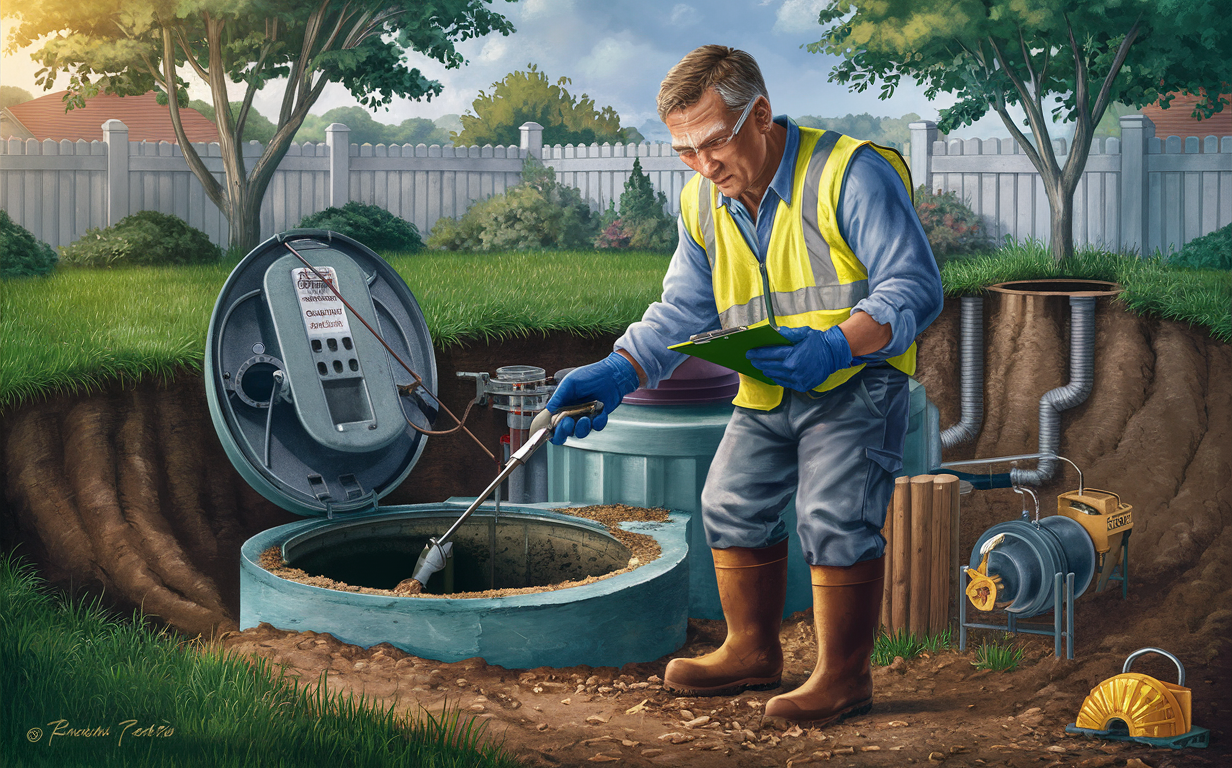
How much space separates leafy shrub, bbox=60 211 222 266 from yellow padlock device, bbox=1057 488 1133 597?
7.84 m

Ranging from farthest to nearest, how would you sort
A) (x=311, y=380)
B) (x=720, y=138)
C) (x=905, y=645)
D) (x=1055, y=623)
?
(x=311, y=380) → (x=905, y=645) → (x=1055, y=623) → (x=720, y=138)

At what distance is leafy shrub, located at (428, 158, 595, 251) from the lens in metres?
12.0

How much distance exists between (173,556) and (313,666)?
5.51 feet

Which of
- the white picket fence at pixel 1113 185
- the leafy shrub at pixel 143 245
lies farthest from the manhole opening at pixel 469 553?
the leafy shrub at pixel 143 245

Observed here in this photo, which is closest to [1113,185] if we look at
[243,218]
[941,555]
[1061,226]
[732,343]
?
[1061,226]

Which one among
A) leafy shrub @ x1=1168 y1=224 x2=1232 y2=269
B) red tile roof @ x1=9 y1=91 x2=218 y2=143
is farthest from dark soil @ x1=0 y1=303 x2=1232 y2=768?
red tile roof @ x1=9 y1=91 x2=218 y2=143

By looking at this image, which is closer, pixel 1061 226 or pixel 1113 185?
pixel 1061 226

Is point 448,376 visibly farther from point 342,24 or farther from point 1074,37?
point 342,24

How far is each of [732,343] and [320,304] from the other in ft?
9.71

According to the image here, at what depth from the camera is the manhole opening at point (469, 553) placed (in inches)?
221

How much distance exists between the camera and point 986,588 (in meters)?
4.82

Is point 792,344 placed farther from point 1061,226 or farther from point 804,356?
point 1061,226

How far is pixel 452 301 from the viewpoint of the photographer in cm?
793

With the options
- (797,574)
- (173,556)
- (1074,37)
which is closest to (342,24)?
(1074,37)
